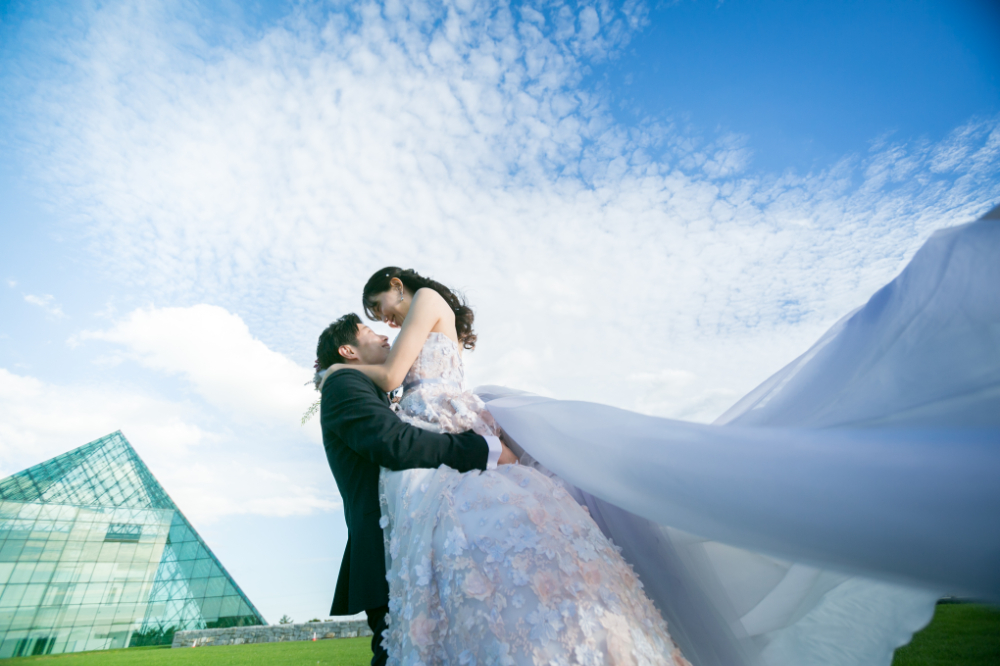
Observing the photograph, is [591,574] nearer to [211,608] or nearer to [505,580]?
[505,580]

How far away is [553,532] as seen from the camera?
1500 mm

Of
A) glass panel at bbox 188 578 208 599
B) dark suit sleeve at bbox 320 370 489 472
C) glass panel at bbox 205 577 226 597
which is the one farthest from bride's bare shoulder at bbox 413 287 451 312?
glass panel at bbox 188 578 208 599

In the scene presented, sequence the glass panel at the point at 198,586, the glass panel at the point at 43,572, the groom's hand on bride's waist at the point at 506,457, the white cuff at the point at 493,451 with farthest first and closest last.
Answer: the glass panel at the point at 198,586 → the glass panel at the point at 43,572 → the groom's hand on bride's waist at the point at 506,457 → the white cuff at the point at 493,451

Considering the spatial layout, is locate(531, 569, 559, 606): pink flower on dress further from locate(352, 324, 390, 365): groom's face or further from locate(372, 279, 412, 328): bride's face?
locate(372, 279, 412, 328): bride's face

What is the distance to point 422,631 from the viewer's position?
Answer: 152 centimetres

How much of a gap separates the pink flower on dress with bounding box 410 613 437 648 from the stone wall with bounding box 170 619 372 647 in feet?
73.5

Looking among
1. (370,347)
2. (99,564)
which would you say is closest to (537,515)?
(370,347)

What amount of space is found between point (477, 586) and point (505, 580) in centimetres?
10

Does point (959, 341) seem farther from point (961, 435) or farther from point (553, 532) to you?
point (553, 532)

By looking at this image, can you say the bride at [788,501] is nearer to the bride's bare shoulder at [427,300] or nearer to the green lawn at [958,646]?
the bride's bare shoulder at [427,300]

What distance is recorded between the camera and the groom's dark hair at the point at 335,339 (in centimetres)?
289

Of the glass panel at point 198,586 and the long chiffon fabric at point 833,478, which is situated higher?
the long chiffon fabric at point 833,478

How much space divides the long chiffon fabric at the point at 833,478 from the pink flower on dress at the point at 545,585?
346 millimetres

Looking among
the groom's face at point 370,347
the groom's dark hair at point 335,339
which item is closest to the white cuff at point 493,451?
the groom's face at point 370,347
